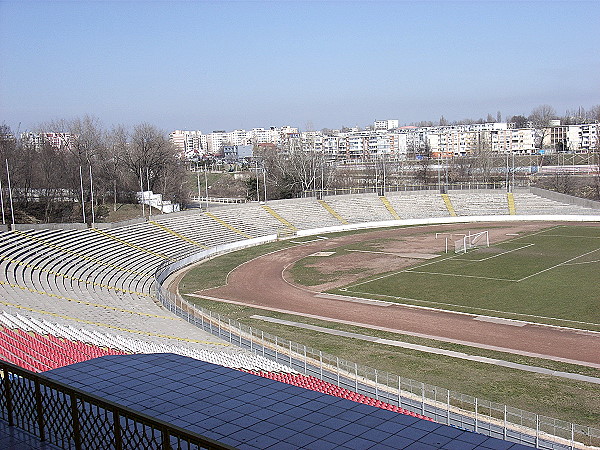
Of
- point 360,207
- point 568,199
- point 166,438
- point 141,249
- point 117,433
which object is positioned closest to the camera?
point 166,438

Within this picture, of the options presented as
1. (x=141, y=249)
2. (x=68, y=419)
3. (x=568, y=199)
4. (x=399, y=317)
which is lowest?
(x=399, y=317)

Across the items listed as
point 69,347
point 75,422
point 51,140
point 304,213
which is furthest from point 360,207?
point 75,422

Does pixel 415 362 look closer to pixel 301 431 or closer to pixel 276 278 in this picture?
pixel 301 431

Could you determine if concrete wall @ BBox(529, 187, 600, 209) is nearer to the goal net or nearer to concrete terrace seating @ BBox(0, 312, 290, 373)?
the goal net

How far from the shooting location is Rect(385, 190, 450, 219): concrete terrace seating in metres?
70.6

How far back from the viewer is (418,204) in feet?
240

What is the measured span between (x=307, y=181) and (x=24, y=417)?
3043 inches

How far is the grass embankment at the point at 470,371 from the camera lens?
2092cm

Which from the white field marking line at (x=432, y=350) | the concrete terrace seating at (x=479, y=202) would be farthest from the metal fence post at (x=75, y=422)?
the concrete terrace seating at (x=479, y=202)

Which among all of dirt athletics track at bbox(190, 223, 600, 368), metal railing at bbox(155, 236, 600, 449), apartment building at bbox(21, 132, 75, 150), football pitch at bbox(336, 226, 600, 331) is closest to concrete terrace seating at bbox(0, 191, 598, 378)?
metal railing at bbox(155, 236, 600, 449)

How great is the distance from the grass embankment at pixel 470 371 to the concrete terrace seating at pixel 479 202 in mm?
42786

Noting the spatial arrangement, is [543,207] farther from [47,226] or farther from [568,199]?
[47,226]

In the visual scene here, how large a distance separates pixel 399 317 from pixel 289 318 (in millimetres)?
5855

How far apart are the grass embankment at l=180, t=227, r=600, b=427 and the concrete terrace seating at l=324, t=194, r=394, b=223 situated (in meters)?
37.2
